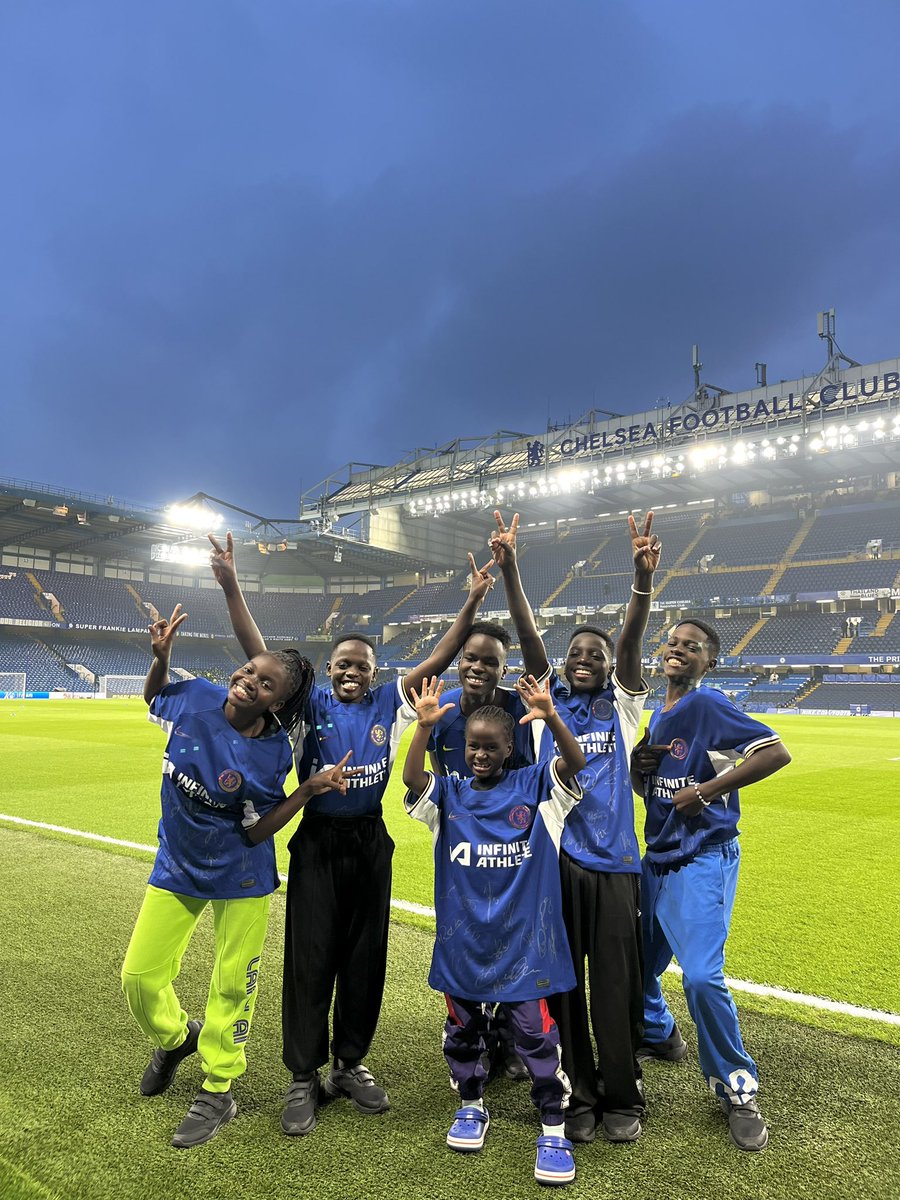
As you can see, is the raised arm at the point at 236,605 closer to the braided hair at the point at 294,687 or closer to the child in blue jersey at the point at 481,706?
the braided hair at the point at 294,687

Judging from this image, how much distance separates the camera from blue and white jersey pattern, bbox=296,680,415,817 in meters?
3.33

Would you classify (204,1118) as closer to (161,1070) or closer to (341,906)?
(161,1070)

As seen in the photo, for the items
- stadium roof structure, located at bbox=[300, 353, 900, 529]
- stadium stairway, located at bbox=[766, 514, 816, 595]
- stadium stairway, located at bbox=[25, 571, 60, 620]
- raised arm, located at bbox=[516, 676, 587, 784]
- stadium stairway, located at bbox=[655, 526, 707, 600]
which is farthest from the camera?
stadium stairway, located at bbox=[25, 571, 60, 620]

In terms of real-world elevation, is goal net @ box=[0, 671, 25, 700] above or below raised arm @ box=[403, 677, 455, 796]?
below

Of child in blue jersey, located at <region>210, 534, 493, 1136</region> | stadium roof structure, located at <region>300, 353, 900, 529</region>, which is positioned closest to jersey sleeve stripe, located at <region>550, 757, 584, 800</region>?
child in blue jersey, located at <region>210, 534, 493, 1136</region>

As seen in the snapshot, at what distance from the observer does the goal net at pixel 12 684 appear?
46.0 m

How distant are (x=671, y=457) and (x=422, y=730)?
3963 cm

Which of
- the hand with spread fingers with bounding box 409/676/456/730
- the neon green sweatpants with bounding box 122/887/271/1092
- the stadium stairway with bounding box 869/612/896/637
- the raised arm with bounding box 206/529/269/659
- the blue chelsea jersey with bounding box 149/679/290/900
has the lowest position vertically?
the neon green sweatpants with bounding box 122/887/271/1092

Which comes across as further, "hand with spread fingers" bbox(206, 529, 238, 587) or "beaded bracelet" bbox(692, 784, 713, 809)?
"hand with spread fingers" bbox(206, 529, 238, 587)

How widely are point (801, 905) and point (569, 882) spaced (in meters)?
3.96

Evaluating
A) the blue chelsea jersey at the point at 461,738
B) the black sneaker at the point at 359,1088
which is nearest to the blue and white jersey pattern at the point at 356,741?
the blue chelsea jersey at the point at 461,738

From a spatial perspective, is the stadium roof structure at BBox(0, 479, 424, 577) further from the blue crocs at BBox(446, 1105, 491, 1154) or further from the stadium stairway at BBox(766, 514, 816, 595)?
the blue crocs at BBox(446, 1105, 491, 1154)

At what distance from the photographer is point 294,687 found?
338cm

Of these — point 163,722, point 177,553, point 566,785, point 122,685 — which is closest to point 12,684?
point 122,685
